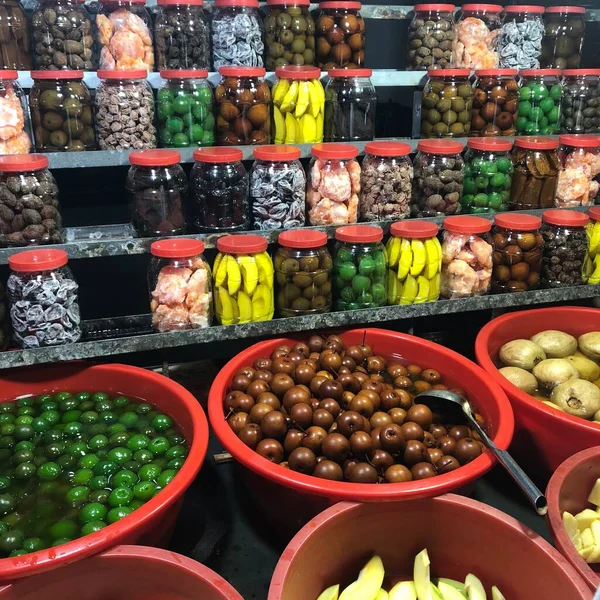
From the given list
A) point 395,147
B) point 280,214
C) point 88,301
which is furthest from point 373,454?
point 88,301

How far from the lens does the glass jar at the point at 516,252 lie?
5.50ft

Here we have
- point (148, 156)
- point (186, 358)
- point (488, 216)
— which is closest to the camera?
point (148, 156)

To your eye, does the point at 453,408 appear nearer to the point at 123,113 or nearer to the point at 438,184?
the point at 438,184

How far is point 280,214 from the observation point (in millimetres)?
1621

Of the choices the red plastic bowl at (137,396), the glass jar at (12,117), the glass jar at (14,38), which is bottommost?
the red plastic bowl at (137,396)

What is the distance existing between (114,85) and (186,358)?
852mm

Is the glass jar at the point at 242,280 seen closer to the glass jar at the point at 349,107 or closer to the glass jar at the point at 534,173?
the glass jar at the point at 349,107

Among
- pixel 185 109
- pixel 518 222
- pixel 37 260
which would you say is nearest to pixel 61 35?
pixel 185 109

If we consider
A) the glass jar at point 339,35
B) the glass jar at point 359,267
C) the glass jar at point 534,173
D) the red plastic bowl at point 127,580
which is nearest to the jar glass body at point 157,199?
the glass jar at point 359,267

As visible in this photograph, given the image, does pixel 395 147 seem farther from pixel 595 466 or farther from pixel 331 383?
pixel 595 466

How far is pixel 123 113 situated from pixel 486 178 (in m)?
1.03

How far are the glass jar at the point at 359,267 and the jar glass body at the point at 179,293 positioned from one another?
0.36 metres

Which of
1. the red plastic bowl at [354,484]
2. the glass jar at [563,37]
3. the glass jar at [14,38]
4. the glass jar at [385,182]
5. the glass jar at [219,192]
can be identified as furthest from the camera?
the glass jar at [563,37]

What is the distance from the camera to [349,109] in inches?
66.9
